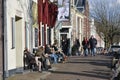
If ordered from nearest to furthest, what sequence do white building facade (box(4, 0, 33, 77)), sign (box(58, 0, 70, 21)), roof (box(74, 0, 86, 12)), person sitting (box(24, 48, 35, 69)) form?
1. white building facade (box(4, 0, 33, 77))
2. person sitting (box(24, 48, 35, 69))
3. sign (box(58, 0, 70, 21))
4. roof (box(74, 0, 86, 12))

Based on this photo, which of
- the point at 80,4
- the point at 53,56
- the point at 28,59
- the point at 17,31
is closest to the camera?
the point at 17,31

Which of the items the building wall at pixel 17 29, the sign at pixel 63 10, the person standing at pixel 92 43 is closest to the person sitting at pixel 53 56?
the building wall at pixel 17 29

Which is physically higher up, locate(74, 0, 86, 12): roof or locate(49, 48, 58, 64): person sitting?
locate(74, 0, 86, 12): roof

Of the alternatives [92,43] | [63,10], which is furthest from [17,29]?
[92,43]

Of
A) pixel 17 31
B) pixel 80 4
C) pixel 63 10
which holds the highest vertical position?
pixel 80 4

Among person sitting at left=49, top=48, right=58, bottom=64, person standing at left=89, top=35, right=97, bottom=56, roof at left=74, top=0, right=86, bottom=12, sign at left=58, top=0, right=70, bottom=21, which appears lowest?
person sitting at left=49, top=48, right=58, bottom=64

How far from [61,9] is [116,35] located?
47.7 metres

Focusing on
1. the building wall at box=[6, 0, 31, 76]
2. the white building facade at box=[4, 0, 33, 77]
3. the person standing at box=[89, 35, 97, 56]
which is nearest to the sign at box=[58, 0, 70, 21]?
the person standing at box=[89, 35, 97, 56]

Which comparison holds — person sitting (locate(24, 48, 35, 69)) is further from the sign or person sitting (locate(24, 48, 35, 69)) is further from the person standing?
the person standing

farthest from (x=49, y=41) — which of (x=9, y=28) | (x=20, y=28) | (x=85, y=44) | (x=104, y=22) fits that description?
(x=104, y=22)

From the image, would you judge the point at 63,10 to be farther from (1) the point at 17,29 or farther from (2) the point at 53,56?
(1) the point at 17,29

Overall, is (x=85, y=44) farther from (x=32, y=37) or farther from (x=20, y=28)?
(x=20, y=28)

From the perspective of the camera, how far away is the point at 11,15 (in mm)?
20906

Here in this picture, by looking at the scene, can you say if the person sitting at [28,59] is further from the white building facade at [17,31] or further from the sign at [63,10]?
the sign at [63,10]
